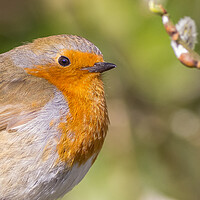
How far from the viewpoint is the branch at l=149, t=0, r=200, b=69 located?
2.84 m

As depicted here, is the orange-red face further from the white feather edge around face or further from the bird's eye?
the white feather edge around face

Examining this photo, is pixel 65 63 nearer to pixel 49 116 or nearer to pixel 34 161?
pixel 49 116

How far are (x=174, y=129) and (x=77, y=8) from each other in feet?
5.46

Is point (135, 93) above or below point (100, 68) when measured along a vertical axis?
below

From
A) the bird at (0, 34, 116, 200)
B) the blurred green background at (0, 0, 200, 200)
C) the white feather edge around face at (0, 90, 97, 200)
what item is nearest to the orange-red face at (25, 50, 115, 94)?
the bird at (0, 34, 116, 200)

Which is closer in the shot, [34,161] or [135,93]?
[34,161]

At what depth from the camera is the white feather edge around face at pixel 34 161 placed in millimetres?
3807

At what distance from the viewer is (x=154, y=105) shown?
561 centimetres

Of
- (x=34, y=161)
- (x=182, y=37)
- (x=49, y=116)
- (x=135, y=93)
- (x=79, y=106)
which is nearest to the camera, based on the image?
(x=182, y=37)

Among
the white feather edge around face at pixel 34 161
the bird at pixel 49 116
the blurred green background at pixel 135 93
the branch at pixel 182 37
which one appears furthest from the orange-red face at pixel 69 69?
the branch at pixel 182 37

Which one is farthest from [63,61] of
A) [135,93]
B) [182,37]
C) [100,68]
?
[135,93]

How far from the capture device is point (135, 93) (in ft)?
18.0

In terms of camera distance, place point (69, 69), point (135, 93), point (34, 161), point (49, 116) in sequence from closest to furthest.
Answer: point (34, 161), point (49, 116), point (69, 69), point (135, 93)

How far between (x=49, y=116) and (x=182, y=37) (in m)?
1.29
